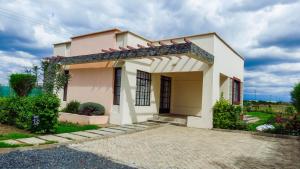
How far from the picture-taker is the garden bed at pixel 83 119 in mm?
11602

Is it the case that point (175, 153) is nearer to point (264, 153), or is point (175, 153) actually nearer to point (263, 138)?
point (264, 153)

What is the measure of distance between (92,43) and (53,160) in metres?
9.50

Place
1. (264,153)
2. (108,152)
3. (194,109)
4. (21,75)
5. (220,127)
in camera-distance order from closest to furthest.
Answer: (108,152) → (264,153) → (220,127) → (21,75) → (194,109)

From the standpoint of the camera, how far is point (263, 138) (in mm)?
9555


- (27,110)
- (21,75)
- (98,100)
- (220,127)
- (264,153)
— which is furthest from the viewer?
(98,100)

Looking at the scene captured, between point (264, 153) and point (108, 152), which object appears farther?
point (264, 153)

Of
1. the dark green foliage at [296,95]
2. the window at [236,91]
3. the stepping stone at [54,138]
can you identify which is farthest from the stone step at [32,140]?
the window at [236,91]

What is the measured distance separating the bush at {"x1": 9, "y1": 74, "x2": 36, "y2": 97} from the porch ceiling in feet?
9.13

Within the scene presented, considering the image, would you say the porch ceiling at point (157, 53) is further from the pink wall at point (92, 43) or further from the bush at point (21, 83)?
the bush at point (21, 83)

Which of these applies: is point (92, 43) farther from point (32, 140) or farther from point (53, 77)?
point (32, 140)

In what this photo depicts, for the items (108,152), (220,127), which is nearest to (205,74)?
(220,127)

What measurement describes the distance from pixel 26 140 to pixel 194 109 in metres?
10.6

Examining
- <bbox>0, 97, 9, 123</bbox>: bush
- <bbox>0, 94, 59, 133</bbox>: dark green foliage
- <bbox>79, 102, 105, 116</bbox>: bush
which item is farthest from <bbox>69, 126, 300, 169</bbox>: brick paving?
<bbox>0, 97, 9, 123</bbox>: bush

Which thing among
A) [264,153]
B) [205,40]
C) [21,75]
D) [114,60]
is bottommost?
[264,153]
